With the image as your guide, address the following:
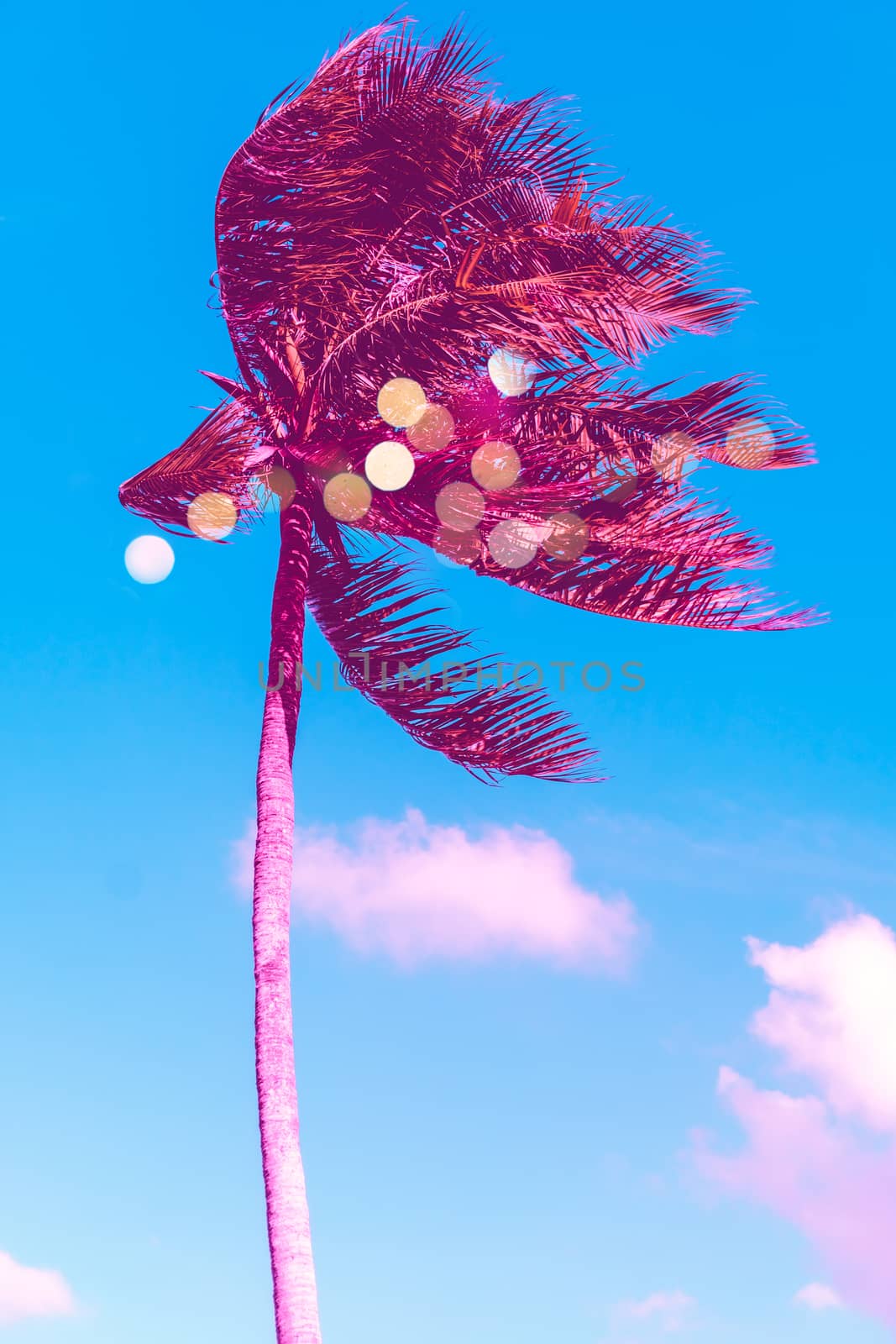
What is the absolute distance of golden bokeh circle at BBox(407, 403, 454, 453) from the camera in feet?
30.8

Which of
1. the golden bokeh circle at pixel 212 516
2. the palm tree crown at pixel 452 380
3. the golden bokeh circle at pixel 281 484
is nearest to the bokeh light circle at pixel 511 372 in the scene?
the palm tree crown at pixel 452 380

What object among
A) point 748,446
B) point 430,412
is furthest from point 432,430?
point 748,446

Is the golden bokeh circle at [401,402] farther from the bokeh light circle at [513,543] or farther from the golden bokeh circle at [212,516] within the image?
the golden bokeh circle at [212,516]

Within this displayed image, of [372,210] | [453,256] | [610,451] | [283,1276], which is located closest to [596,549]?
[610,451]

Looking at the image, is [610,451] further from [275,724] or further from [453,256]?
[275,724]

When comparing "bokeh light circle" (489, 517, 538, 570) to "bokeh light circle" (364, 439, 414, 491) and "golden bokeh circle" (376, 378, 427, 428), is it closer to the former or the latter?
"bokeh light circle" (364, 439, 414, 491)

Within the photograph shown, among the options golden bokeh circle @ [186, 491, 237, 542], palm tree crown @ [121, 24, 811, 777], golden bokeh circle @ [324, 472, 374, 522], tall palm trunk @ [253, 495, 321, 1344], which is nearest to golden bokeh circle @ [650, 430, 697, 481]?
palm tree crown @ [121, 24, 811, 777]

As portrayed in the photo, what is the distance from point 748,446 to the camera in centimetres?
902

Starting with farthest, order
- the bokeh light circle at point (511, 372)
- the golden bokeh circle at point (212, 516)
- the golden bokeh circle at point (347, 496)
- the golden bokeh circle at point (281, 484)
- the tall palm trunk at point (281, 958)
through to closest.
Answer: the golden bokeh circle at point (281, 484)
the golden bokeh circle at point (347, 496)
the golden bokeh circle at point (212, 516)
the bokeh light circle at point (511, 372)
the tall palm trunk at point (281, 958)

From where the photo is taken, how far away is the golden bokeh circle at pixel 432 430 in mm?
9383

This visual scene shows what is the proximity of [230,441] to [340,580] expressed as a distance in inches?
67.4

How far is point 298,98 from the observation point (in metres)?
8.55

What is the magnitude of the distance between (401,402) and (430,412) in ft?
0.85

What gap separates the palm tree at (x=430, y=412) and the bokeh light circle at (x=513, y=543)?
0.8 inches
